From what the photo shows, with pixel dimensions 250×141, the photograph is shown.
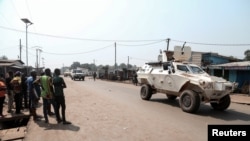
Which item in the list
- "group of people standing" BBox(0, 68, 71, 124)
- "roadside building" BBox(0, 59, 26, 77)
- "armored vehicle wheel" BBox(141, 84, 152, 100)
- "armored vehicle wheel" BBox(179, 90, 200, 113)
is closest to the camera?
"group of people standing" BBox(0, 68, 71, 124)

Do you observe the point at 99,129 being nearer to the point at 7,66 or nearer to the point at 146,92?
the point at 146,92

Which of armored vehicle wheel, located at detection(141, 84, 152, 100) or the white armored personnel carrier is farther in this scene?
armored vehicle wheel, located at detection(141, 84, 152, 100)

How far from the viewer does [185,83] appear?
12398mm

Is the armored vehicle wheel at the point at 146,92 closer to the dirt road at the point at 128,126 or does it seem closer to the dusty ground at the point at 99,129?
the dirt road at the point at 128,126

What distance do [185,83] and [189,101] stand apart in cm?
104

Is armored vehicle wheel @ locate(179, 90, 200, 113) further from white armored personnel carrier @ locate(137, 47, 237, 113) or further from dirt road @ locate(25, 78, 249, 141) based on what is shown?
dirt road @ locate(25, 78, 249, 141)

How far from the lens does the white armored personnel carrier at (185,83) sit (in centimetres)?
1132

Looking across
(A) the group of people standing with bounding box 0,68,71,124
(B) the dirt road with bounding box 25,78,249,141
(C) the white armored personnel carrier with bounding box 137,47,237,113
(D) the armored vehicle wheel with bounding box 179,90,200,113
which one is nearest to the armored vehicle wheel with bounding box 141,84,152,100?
(C) the white armored personnel carrier with bounding box 137,47,237,113

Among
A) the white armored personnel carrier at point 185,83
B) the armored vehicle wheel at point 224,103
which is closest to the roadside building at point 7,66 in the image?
the white armored personnel carrier at point 185,83

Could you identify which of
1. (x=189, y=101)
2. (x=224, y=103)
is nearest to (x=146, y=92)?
(x=189, y=101)

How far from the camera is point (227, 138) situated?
5812mm

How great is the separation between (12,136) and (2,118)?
2.79 meters

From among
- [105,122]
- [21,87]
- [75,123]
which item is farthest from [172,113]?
[21,87]

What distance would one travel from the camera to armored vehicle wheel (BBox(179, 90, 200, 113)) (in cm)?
1127
